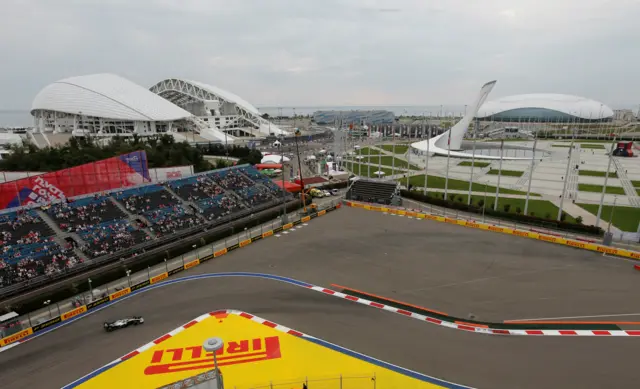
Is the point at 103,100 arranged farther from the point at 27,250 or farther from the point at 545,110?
the point at 545,110

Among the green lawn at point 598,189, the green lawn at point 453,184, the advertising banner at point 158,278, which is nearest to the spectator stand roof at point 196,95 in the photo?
the green lawn at point 453,184

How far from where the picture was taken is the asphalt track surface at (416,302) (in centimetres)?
1540

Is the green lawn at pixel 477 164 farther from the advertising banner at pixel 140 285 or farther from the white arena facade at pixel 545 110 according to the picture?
the white arena facade at pixel 545 110

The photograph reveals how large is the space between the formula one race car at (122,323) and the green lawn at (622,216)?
3943 centimetres

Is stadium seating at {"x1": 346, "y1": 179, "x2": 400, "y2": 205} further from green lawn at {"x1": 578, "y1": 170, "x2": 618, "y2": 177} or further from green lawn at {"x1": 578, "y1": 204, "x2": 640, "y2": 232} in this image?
green lawn at {"x1": 578, "y1": 170, "x2": 618, "y2": 177}

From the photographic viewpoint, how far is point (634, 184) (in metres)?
49.2

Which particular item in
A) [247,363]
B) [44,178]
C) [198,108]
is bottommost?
[247,363]

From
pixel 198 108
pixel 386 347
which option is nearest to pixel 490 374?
pixel 386 347

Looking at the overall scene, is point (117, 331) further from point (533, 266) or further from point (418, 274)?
point (533, 266)

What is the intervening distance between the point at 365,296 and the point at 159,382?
11.9 m

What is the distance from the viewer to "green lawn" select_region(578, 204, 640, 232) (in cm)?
3279

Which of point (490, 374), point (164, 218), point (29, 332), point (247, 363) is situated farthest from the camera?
point (164, 218)

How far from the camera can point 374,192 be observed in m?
45.2

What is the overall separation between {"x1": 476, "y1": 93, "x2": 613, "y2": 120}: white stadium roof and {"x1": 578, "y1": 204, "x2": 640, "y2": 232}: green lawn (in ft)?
356
